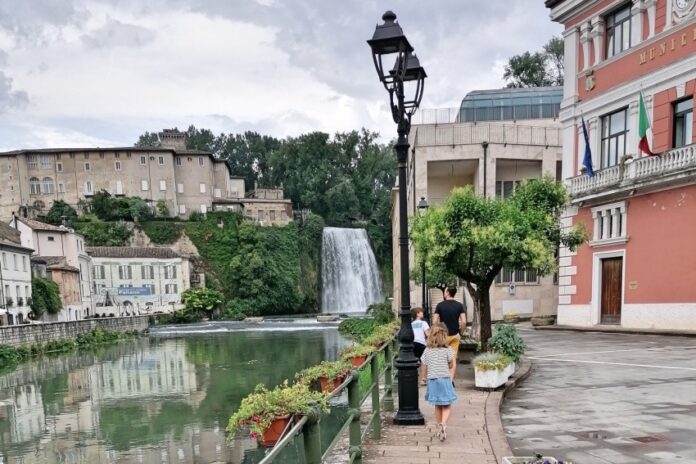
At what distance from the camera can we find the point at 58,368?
24297mm

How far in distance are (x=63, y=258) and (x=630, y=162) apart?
4618 cm

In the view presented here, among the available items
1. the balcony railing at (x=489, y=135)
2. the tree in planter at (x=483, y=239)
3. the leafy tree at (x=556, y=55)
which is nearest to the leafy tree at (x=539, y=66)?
the leafy tree at (x=556, y=55)

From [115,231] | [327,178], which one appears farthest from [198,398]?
[327,178]

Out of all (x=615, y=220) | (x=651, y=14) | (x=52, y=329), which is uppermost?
(x=651, y=14)

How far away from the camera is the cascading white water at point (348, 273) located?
59.0 m

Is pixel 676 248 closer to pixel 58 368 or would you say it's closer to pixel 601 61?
pixel 601 61

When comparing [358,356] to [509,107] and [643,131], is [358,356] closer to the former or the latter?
[643,131]

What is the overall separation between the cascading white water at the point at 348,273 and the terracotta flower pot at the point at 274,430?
5147 cm

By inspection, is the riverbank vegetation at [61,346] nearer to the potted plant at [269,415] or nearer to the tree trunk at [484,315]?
the potted plant at [269,415]

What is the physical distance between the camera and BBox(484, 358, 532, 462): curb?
5.41 m

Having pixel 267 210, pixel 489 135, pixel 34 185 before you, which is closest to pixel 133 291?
pixel 267 210

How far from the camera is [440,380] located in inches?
239

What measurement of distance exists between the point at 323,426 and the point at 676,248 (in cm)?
1354

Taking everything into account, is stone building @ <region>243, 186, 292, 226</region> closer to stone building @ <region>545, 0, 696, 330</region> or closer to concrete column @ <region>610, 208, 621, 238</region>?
stone building @ <region>545, 0, 696, 330</region>
